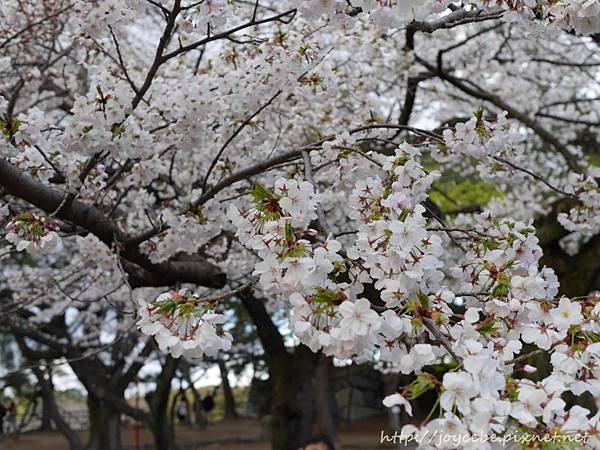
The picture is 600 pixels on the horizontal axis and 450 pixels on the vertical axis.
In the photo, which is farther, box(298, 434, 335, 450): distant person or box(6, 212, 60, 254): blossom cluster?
box(298, 434, 335, 450): distant person

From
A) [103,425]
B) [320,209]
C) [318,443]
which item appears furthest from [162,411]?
[320,209]

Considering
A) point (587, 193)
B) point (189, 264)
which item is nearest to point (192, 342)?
point (587, 193)

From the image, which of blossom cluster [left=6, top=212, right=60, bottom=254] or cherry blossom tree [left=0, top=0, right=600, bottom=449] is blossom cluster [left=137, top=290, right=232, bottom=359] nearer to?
cherry blossom tree [left=0, top=0, right=600, bottom=449]

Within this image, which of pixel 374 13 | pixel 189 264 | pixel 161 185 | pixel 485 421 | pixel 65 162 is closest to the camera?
pixel 485 421

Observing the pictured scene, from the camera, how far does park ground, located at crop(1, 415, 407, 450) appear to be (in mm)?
16250

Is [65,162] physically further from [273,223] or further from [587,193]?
[587,193]

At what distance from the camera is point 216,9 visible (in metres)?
2.65

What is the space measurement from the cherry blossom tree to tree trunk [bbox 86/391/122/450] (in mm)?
5789

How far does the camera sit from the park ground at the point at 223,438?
53.3ft

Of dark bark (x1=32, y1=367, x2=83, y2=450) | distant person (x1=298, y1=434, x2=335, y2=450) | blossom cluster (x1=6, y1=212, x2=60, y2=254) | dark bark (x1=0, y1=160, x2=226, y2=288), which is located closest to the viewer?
blossom cluster (x1=6, y1=212, x2=60, y2=254)

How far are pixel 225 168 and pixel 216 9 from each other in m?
1.61

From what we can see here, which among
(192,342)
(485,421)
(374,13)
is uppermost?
(374,13)

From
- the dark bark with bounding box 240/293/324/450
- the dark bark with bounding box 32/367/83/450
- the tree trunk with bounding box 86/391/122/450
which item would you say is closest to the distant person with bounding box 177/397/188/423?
the dark bark with bounding box 32/367/83/450

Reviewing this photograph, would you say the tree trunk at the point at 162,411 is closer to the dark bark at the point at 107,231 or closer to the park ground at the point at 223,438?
the park ground at the point at 223,438
